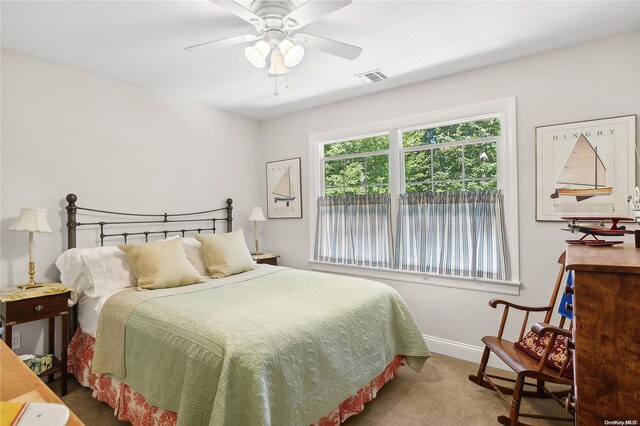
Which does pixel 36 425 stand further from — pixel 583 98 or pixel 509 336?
pixel 583 98

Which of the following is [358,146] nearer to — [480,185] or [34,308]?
[480,185]

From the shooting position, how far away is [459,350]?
3068mm

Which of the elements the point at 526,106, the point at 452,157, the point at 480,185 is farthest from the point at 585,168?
the point at 452,157

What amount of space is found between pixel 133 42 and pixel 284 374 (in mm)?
2524

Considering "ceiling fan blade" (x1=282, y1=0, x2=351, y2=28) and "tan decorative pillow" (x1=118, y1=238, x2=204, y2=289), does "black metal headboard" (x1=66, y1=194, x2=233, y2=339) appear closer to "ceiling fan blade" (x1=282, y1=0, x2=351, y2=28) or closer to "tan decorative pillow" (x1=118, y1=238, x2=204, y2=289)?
"tan decorative pillow" (x1=118, y1=238, x2=204, y2=289)

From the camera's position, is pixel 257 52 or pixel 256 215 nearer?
pixel 257 52

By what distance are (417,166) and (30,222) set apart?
331 cm

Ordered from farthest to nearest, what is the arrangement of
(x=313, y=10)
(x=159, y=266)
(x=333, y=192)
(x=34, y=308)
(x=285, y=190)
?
(x=285, y=190) < (x=333, y=192) < (x=159, y=266) < (x=34, y=308) < (x=313, y=10)

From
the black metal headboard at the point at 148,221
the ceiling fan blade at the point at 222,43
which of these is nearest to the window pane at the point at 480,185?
the ceiling fan blade at the point at 222,43

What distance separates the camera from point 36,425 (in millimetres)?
604

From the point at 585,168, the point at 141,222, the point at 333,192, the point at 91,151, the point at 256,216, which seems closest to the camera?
the point at 585,168

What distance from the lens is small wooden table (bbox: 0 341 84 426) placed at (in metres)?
0.76

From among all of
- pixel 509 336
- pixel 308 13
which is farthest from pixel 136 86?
pixel 509 336

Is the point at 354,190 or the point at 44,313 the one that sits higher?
the point at 354,190
